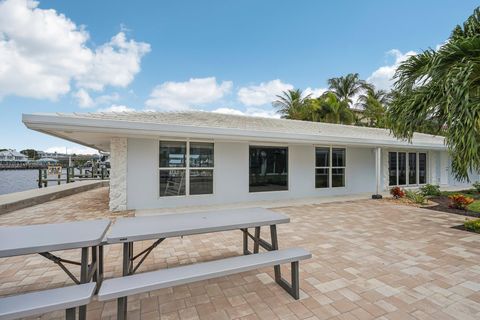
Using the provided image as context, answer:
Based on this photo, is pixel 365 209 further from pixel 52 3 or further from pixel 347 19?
pixel 52 3

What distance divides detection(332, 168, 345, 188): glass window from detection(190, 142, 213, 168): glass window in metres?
5.65

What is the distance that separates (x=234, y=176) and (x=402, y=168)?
962cm

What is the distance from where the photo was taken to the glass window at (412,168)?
12541 mm

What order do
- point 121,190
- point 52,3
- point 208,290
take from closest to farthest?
point 208,290 < point 121,190 < point 52,3

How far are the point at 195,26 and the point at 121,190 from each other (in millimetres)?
10865

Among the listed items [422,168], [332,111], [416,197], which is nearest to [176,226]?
[416,197]

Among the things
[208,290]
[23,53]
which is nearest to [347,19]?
[208,290]

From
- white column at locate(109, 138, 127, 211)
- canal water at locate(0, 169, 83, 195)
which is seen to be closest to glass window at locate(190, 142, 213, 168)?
white column at locate(109, 138, 127, 211)

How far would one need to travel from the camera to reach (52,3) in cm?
879

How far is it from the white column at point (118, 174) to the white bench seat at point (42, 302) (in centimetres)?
563

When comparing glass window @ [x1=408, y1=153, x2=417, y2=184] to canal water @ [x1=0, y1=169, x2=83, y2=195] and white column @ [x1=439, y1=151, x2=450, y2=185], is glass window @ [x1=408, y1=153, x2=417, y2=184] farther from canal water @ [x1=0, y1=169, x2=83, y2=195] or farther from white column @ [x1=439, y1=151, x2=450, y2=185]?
canal water @ [x1=0, y1=169, x2=83, y2=195]

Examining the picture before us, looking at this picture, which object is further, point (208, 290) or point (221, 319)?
point (208, 290)

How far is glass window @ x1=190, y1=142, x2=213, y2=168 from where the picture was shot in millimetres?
7855

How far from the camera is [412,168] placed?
41.4 feet
